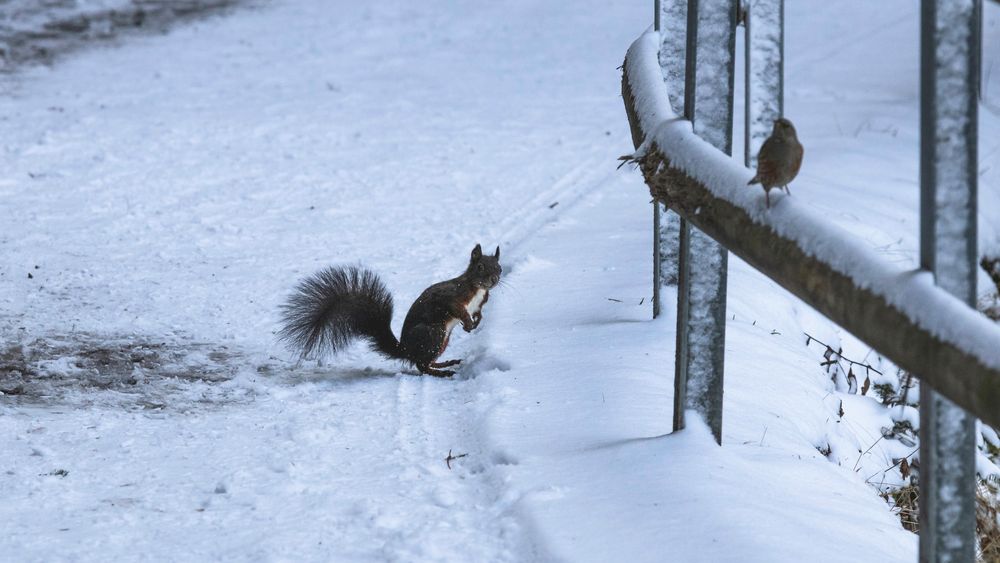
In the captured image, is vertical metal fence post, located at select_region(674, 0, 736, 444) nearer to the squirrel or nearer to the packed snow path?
the packed snow path

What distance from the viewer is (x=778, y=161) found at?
2773mm

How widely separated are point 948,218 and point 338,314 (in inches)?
120

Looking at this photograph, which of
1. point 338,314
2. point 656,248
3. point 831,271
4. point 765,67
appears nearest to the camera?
point 831,271

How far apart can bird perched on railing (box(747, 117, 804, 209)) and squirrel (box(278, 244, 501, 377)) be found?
2.30m

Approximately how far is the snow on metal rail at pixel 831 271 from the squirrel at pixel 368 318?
147 centimetres

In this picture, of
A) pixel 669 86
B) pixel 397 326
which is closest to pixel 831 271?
pixel 669 86

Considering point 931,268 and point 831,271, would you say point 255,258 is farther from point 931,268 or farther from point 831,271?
point 931,268

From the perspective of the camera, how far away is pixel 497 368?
4.87 m

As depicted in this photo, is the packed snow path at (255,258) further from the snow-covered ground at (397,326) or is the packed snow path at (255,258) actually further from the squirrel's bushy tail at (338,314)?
the squirrel's bushy tail at (338,314)

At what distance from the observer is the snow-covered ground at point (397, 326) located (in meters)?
3.39

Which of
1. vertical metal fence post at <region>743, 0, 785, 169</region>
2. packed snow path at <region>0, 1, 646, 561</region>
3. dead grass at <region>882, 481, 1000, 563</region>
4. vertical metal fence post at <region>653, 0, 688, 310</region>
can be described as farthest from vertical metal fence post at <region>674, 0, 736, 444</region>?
vertical metal fence post at <region>653, 0, 688, 310</region>

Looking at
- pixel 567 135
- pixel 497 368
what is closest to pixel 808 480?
pixel 497 368

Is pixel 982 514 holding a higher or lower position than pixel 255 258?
lower

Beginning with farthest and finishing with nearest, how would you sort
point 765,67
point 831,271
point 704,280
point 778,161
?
point 765,67 → point 704,280 → point 778,161 → point 831,271
